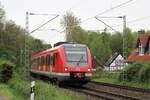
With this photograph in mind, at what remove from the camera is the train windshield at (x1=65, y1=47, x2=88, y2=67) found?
17594mm

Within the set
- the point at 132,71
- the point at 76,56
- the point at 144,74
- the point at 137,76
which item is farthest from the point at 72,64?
the point at 132,71

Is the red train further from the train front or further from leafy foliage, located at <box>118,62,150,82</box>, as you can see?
leafy foliage, located at <box>118,62,150,82</box>

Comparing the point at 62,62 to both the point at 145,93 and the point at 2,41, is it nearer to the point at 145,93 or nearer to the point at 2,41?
the point at 145,93

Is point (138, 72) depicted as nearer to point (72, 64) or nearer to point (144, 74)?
point (144, 74)

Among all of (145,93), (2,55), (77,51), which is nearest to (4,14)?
(2,55)

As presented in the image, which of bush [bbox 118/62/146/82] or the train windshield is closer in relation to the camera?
the train windshield

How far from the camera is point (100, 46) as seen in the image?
72.2m

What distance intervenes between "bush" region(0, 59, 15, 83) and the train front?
4.18 meters

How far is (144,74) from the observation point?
20141mm

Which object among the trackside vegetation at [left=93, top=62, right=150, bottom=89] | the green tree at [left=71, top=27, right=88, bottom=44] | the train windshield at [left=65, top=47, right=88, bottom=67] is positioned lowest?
the trackside vegetation at [left=93, top=62, right=150, bottom=89]

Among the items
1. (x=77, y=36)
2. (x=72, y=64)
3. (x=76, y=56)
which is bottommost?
(x=72, y=64)

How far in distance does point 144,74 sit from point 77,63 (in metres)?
5.49

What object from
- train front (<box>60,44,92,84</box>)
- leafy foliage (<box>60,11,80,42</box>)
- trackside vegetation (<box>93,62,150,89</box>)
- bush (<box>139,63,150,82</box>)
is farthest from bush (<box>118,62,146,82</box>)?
leafy foliage (<box>60,11,80,42</box>)

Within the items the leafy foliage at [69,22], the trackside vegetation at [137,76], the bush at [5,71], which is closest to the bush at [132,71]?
the trackside vegetation at [137,76]
